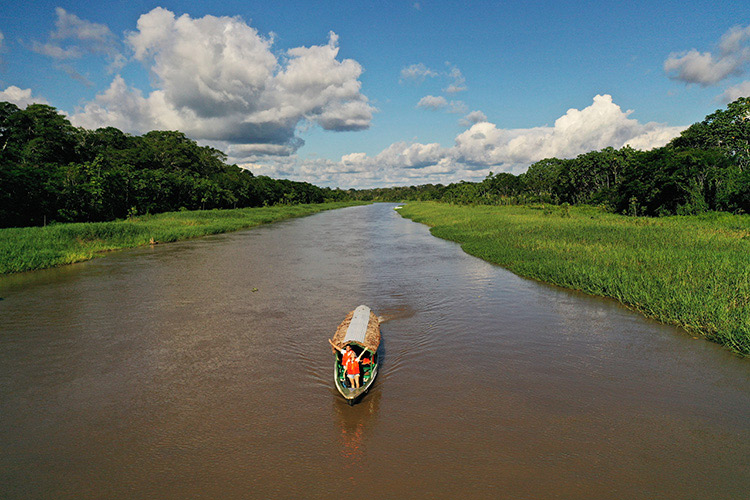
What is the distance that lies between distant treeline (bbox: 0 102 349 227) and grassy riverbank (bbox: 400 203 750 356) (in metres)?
36.3

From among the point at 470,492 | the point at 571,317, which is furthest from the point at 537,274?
the point at 470,492

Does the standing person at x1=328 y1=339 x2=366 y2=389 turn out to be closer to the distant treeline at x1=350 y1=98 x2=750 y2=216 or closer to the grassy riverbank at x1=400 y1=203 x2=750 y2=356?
the grassy riverbank at x1=400 y1=203 x2=750 y2=356

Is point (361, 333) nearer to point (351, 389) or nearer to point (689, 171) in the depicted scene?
point (351, 389)

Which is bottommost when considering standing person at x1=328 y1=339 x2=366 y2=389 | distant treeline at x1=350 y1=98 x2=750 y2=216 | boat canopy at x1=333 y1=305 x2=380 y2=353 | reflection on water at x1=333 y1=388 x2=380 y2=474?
reflection on water at x1=333 y1=388 x2=380 y2=474

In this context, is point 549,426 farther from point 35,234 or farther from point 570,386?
point 35,234

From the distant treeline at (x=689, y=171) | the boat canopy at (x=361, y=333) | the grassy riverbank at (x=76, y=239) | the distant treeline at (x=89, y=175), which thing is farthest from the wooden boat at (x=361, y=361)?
the distant treeline at (x=689, y=171)

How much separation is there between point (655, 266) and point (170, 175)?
59.2 metres

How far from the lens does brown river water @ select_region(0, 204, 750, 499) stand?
5.96 meters

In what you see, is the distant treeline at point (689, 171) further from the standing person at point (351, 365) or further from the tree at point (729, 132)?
the standing person at point (351, 365)

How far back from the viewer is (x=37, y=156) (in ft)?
144

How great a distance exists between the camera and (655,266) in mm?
15977

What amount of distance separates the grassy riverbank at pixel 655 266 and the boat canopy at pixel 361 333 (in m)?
9.23

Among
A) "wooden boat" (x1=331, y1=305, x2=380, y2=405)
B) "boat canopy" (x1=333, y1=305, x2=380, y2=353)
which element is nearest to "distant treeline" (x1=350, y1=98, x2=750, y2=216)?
"boat canopy" (x1=333, y1=305, x2=380, y2=353)

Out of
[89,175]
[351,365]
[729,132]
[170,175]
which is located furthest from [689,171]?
[170,175]
